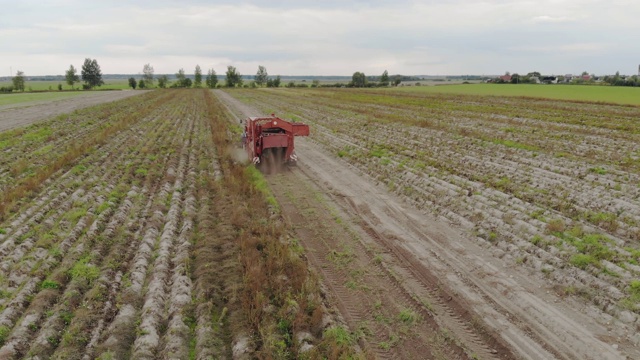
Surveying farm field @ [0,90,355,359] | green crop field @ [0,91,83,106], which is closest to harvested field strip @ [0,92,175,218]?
farm field @ [0,90,355,359]

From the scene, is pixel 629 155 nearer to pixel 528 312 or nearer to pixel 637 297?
pixel 637 297

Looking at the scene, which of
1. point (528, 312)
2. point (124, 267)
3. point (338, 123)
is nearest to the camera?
point (528, 312)

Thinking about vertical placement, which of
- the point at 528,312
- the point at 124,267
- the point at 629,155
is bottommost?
the point at 528,312

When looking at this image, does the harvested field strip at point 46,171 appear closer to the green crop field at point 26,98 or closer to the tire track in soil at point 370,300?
the tire track in soil at point 370,300

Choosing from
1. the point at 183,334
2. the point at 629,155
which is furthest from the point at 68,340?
the point at 629,155

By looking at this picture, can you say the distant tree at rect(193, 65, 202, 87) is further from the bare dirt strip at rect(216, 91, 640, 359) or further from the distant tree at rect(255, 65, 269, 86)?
the bare dirt strip at rect(216, 91, 640, 359)

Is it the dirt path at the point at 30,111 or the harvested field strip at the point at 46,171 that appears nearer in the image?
the harvested field strip at the point at 46,171

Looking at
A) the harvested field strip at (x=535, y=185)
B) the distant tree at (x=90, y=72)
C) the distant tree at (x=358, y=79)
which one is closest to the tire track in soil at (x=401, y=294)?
the harvested field strip at (x=535, y=185)
